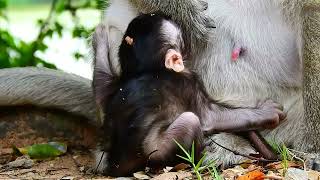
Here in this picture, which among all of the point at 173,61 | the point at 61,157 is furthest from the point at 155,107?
the point at 61,157

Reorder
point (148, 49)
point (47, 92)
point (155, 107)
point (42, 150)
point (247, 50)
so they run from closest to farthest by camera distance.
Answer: point (155, 107) < point (148, 49) < point (247, 50) < point (42, 150) < point (47, 92)

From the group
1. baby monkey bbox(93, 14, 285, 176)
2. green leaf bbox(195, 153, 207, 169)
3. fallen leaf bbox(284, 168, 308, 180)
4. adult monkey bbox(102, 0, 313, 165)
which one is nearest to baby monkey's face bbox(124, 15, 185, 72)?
baby monkey bbox(93, 14, 285, 176)

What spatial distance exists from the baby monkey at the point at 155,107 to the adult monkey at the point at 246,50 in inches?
5.6

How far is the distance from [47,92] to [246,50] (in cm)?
184

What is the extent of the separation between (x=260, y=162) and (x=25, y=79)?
7.79 feet

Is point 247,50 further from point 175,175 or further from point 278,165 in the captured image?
point 175,175

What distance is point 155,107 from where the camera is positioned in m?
5.62

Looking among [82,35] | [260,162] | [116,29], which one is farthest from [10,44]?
[260,162]

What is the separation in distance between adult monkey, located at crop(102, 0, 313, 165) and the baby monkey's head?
37 centimetres

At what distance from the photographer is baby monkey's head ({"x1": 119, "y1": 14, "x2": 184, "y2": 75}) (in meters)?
5.74

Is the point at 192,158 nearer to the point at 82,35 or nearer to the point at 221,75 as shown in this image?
the point at 221,75

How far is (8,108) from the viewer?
7.29 m

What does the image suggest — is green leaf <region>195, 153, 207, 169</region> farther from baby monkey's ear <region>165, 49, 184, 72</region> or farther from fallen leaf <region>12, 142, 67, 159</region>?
fallen leaf <region>12, 142, 67, 159</region>

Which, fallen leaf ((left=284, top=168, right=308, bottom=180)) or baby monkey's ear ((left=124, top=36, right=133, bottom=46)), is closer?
fallen leaf ((left=284, top=168, right=308, bottom=180))
